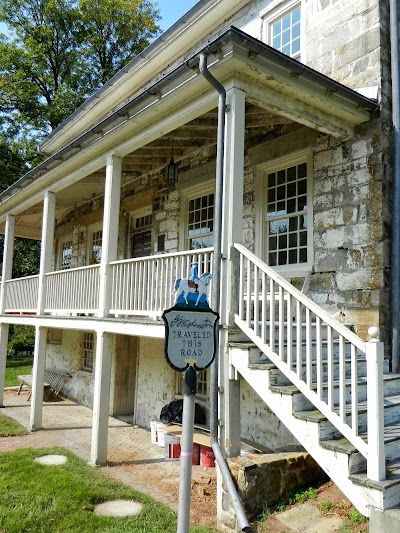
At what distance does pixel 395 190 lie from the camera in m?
5.53

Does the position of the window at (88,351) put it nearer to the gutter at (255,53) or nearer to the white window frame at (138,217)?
the white window frame at (138,217)

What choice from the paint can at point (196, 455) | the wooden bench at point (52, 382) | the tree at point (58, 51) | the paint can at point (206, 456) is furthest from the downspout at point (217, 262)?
the tree at point (58, 51)

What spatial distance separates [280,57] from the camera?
4637 millimetres

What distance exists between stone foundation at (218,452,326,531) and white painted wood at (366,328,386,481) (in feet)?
4.64

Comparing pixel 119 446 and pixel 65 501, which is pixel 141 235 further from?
pixel 65 501

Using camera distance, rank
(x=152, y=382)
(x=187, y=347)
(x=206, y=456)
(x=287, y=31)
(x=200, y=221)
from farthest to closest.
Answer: (x=152, y=382) → (x=200, y=221) → (x=287, y=31) → (x=206, y=456) → (x=187, y=347)

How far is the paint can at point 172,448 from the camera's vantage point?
7027mm

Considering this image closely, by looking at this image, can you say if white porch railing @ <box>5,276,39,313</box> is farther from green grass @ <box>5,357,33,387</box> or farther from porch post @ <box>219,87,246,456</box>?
porch post @ <box>219,87,246,456</box>

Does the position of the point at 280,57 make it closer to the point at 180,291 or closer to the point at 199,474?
the point at 180,291

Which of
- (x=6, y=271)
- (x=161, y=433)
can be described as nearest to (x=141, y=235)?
(x=6, y=271)

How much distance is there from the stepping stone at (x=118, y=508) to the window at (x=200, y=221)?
14.4ft

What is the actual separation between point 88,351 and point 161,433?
5465 millimetres

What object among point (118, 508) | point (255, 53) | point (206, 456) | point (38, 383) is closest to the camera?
point (255, 53)

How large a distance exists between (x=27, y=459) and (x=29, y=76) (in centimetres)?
2062
